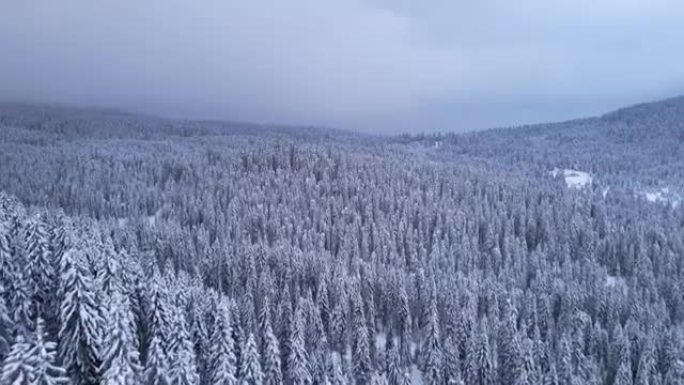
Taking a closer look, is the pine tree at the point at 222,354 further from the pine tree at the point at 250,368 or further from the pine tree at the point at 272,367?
the pine tree at the point at 272,367

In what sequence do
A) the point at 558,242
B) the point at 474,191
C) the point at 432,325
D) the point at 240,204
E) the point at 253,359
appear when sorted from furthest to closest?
the point at 474,191 → the point at 240,204 → the point at 558,242 → the point at 432,325 → the point at 253,359

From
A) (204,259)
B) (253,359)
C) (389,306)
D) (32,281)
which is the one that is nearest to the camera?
(32,281)

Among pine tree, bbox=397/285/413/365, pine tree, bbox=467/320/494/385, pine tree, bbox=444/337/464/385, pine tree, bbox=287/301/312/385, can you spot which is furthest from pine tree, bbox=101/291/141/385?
pine tree, bbox=397/285/413/365

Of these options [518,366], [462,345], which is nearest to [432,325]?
[462,345]

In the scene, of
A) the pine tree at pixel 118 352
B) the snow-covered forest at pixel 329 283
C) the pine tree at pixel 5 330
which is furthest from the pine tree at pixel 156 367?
the pine tree at pixel 5 330

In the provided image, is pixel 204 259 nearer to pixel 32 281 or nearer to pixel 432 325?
pixel 432 325

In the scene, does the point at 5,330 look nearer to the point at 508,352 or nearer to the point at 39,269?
the point at 39,269
